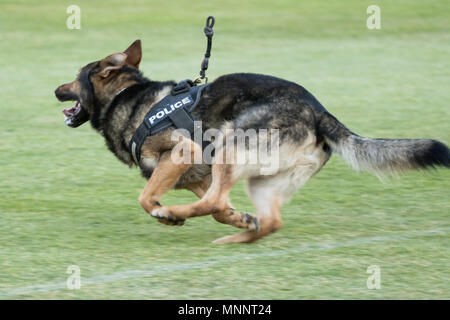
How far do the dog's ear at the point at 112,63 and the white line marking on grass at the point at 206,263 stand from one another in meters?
1.77

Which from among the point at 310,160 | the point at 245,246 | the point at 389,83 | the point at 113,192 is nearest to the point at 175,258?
the point at 245,246

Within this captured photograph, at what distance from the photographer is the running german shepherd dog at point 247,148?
17.4 feet

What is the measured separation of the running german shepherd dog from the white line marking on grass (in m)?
0.29

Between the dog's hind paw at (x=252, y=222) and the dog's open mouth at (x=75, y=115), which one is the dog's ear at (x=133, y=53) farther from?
the dog's hind paw at (x=252, y=222)

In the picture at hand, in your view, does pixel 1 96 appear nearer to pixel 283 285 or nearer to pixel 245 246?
pixel 245 246

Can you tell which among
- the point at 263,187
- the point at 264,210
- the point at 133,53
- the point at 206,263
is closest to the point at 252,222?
the point at 264,210

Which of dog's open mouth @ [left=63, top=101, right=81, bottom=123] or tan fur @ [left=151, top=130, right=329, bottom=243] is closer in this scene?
tan fur @ [left=151, top=130, right=329, bottom=243]

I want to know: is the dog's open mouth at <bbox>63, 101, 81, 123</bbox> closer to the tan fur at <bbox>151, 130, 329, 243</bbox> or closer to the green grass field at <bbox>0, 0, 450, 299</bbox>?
the green grass field at <bbox>0, 0, 450, 299</bbox>

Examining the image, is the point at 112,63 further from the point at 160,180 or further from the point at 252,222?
→ the point at 252,222

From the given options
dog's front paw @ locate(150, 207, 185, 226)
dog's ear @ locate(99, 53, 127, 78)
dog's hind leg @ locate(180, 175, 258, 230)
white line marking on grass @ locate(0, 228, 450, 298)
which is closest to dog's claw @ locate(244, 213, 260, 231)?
dog's hind leg @ locate(180, 175, 258, 230)

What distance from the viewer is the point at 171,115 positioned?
559 centimetres

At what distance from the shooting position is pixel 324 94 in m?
11.7

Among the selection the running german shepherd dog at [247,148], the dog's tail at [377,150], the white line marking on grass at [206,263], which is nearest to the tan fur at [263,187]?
the running german shepherd dog at [247,148]

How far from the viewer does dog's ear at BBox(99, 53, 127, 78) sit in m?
5.96
